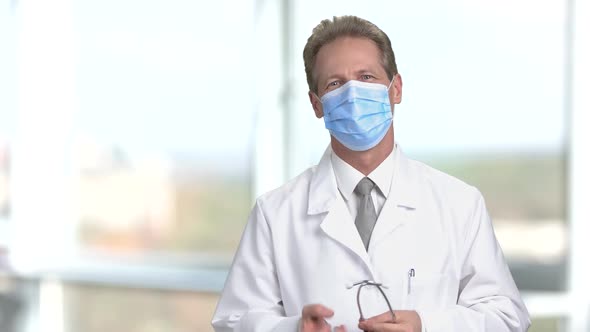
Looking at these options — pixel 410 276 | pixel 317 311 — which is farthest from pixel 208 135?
pixel 317 311

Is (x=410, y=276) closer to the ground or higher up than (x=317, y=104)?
closer to the ground

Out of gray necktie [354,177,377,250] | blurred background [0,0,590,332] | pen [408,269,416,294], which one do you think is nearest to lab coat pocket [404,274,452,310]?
pen [408,269,416,294]

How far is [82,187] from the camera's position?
4.29m

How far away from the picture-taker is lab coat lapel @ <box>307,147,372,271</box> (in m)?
1.50

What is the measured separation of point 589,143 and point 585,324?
0.64 m

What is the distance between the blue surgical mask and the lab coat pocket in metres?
0.23

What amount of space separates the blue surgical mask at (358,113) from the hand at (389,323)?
0.96 feet

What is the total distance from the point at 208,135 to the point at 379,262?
2378mm

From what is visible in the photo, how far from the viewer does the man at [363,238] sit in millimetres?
1471

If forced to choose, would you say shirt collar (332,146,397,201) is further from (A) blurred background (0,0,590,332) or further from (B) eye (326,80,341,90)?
(A) blurred background (0,0,590,332)

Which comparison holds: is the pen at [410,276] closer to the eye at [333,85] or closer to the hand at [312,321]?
the hand at [312,321]

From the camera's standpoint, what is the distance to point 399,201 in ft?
5.06

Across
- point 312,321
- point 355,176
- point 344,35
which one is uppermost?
point 344,35

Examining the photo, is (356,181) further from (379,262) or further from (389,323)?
(389,323)
